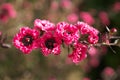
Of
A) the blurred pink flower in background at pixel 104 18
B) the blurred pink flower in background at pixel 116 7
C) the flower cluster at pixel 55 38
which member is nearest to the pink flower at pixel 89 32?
the flower cluster at pixel 55 38

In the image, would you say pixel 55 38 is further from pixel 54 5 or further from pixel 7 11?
pixel 54 5

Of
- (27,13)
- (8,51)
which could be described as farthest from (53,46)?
(27,13)

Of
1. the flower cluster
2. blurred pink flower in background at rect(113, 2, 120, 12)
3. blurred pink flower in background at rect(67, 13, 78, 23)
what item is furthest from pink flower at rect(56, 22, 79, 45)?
blurred pink flower in background at rect(113, 2, 120, 12)

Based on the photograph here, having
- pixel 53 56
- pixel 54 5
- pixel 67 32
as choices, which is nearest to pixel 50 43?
pixel 67 32

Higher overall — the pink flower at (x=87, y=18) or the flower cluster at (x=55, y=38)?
the flower cluster at (x=55, y=38)

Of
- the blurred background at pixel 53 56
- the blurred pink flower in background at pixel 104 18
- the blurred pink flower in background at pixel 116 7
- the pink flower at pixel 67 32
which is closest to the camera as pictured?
the pink flower at pixel 67 32

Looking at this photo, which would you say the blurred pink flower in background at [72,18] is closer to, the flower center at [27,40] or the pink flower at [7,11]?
the pink flower at [7,11]

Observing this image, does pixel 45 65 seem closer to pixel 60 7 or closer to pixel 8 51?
pixel 8 51
